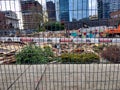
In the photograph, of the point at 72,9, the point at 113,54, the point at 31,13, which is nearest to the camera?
the point at 72,9

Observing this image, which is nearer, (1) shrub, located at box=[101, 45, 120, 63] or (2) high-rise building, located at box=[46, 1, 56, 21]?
(2) high-rise building, located at box=[46, 1, 56, 21]

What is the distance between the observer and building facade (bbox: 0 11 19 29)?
123 inches

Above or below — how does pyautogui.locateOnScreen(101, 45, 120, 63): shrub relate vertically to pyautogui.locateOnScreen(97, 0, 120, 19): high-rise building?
below

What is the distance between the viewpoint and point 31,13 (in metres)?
3.14

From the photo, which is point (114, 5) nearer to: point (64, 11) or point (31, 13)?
point (64, 11)

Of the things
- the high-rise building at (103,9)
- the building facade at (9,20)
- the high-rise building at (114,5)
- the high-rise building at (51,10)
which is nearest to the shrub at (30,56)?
the building facade at (9,20)

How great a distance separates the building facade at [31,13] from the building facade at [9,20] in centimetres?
15

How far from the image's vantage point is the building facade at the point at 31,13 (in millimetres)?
3100

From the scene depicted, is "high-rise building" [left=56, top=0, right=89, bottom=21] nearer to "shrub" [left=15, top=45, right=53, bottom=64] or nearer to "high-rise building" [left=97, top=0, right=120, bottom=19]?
"high-rise building" [left=97, top=0, right=120, bottom=19]

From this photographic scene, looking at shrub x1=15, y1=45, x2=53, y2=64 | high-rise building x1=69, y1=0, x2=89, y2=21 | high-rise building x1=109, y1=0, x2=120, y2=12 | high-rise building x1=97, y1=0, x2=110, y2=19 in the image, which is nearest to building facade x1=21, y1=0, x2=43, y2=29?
high-rise building x1=69, y1=0, x2=89, y2=21

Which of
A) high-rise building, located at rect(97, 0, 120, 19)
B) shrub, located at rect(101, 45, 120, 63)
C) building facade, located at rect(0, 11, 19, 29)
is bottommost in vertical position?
shrub, located at rect(101, 45, 120, 63)

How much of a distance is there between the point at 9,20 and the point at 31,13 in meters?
0.39

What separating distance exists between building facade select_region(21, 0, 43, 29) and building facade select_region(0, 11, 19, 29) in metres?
0.15

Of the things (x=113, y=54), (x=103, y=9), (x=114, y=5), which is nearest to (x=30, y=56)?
(x=113, y=54)
